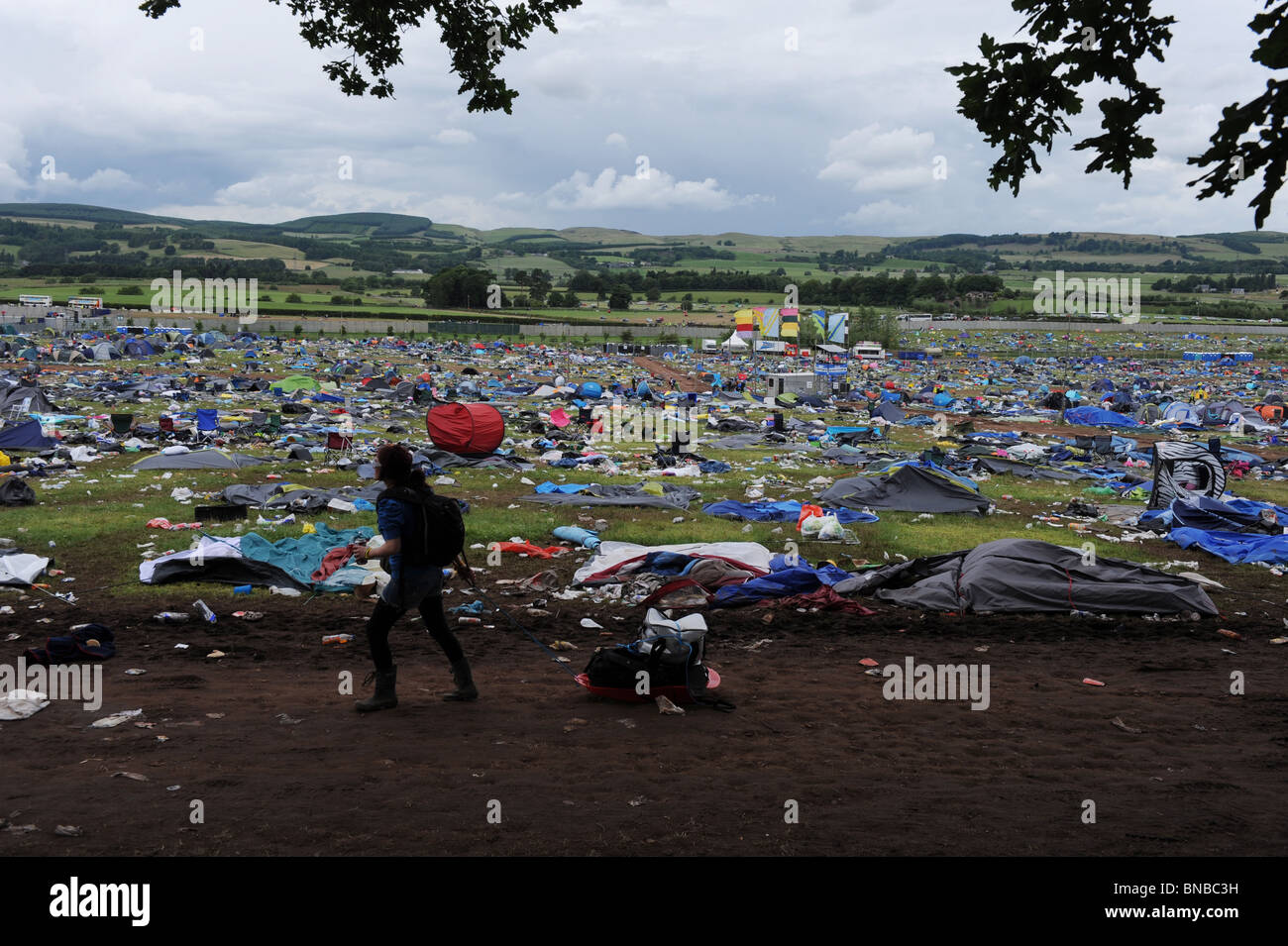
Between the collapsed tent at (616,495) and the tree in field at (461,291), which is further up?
the tree in field at (461,291)

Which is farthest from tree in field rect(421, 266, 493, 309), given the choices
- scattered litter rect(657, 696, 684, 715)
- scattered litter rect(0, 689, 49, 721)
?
scattered litter rect(657, 696, 684, 715)

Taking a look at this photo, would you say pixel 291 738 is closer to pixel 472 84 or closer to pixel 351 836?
pixel 351 836

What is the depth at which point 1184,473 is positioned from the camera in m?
14.3

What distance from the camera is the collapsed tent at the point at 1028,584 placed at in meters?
9.22

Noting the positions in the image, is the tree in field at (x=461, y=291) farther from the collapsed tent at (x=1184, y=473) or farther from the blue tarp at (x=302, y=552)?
the blue tarp at (x=302, y=552)

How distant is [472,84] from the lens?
7.24 meters

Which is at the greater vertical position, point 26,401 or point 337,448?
point 26,401

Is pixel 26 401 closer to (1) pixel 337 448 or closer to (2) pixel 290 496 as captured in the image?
(1) pixel 337 448

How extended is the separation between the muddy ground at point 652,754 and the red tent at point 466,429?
396 inches
